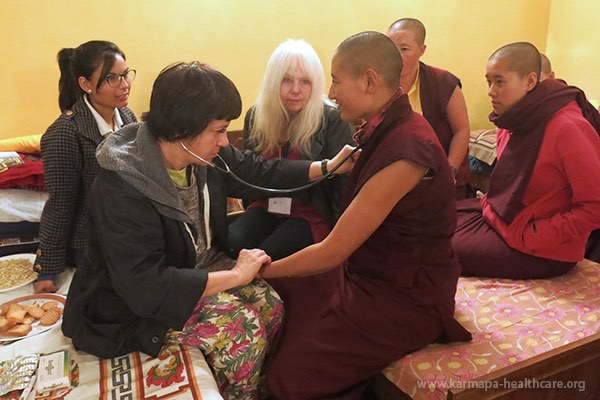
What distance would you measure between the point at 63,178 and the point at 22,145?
0.72 metres

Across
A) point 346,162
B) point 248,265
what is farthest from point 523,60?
point 248,265

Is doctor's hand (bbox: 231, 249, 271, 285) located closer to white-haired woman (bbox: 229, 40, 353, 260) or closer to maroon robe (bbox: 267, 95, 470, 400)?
maroon robe (bbox: 267, 95, 470, 400)

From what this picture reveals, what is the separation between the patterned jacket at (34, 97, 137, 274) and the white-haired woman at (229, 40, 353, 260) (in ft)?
2.04

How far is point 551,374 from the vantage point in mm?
1206

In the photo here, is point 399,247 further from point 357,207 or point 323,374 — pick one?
point 323,374

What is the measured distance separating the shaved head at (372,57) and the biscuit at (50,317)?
1.20m

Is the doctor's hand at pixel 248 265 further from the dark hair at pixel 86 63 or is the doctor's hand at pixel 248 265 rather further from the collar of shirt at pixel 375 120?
the dark hair at pixel 86 63

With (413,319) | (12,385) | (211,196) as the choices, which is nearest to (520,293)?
(413,319)

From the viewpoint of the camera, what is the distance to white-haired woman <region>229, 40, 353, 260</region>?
201 cm

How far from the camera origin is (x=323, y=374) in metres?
1.37

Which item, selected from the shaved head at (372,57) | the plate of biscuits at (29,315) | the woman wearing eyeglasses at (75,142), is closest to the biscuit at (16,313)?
the plate of biscuits at (29,315)

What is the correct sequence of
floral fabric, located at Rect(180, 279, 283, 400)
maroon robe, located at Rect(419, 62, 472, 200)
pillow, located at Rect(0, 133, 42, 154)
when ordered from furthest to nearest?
maroon robe, located at Rect(419, 62, 472, 200)
pillow, located at Rect(0, 133, 42, 154)
floral fabric, located at Rect(180, 279, 283, 400)

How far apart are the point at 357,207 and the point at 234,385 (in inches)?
24.0

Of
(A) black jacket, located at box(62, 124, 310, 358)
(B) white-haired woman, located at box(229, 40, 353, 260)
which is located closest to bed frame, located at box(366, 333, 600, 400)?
(A) black jacket, located at box(62, 124, 310, 358)
